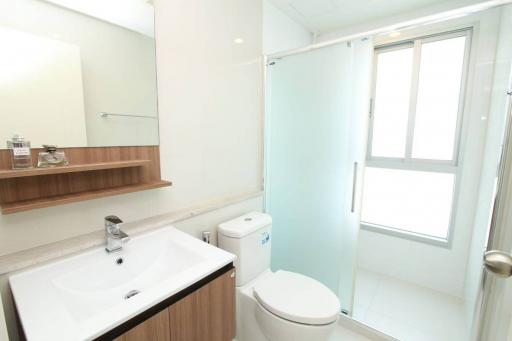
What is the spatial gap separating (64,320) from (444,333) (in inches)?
87.8

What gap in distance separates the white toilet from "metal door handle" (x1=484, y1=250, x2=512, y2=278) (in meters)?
0.76

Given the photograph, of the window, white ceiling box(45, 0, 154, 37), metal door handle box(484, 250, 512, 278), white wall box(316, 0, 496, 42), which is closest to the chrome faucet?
white ceiling box(45, 0, 154, 37)

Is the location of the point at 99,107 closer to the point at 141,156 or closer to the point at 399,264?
the point at 141,156

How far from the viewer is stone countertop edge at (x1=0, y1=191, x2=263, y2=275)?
873 millimetres

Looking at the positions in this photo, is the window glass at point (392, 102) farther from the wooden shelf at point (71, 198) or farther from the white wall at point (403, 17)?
the wooden shelf at point (71, 198)

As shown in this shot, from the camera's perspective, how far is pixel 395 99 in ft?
7.73

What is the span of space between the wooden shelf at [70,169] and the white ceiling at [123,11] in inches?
24.7

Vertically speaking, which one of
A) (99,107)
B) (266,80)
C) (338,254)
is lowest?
(338,254)

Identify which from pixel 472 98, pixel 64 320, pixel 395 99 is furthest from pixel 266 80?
pixel 64 320

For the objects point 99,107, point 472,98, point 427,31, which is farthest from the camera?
point 427,31

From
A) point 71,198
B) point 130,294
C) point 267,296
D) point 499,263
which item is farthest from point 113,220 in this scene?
point 499,263

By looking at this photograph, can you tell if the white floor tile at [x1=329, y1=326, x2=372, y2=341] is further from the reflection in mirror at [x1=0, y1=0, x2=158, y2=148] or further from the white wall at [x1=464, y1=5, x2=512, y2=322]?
the reflection in mirror at [x1=0, y1=0, x2=158, y2=148]

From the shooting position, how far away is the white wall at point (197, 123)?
1044mm

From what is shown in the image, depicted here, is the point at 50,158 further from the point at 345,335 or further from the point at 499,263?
the point at 345,335
